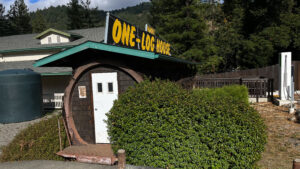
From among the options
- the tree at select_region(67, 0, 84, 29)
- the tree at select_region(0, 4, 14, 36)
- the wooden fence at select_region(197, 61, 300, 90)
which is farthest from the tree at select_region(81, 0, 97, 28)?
the wooden fence at select_region(197, 61, 300, 90)

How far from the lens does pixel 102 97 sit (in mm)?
7480

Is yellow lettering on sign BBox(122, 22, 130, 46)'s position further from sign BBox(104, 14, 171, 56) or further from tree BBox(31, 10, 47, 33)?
tree BBox(31, 10, 47, 33)

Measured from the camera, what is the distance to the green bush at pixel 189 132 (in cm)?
477

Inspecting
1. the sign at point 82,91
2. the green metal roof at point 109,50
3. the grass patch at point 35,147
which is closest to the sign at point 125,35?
the green metal roof at point 109,50

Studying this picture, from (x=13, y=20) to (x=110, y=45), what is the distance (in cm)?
6473

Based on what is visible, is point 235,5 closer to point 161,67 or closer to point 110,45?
point 161,67

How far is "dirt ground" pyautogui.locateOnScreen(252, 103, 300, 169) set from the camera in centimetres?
616

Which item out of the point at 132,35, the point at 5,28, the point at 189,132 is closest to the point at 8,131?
the point at 132,35

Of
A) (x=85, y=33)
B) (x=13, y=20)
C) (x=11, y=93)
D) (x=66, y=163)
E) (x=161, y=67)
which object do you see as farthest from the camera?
(x=13, y=20)

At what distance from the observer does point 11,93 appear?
12852 millimetres

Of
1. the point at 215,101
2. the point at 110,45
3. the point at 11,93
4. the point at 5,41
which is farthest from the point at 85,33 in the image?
the point at 215,101

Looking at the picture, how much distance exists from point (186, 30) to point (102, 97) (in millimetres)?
19325

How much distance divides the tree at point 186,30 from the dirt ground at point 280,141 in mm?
13749

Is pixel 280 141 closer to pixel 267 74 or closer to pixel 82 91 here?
pixel 82 91
